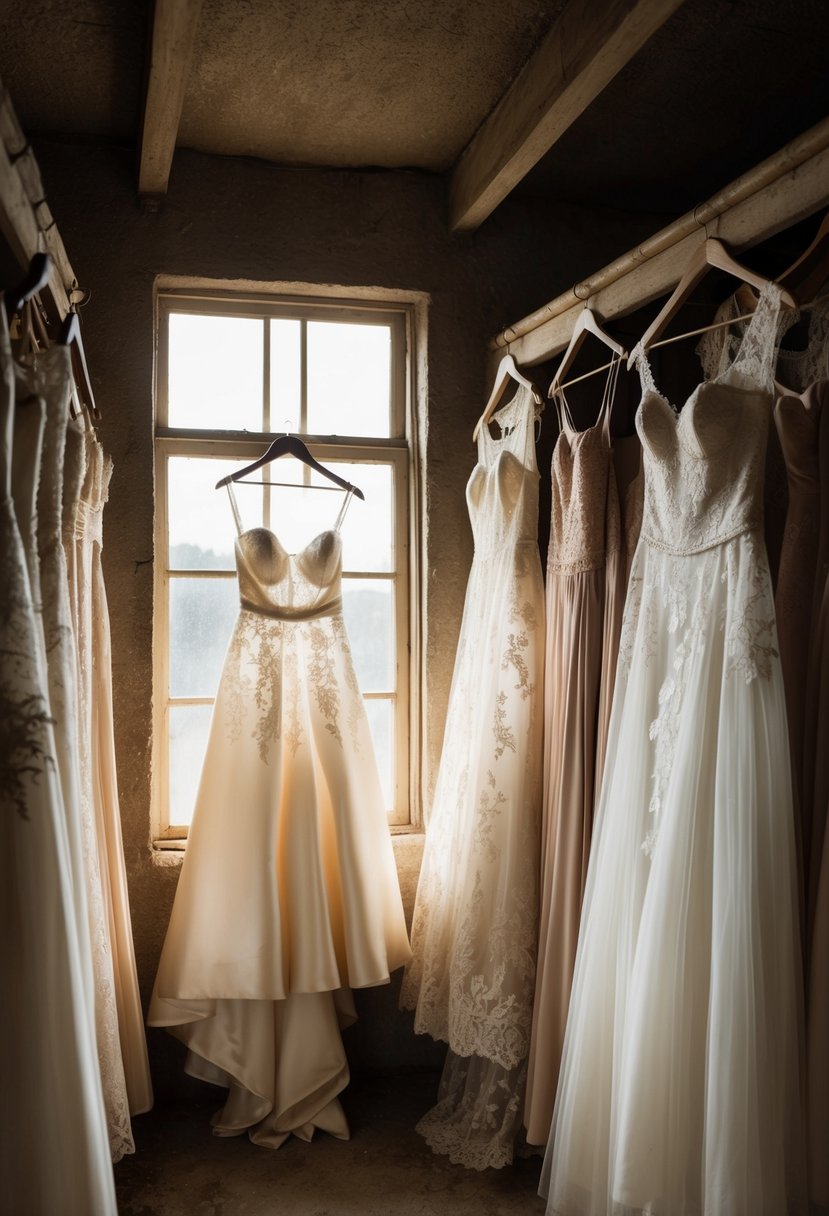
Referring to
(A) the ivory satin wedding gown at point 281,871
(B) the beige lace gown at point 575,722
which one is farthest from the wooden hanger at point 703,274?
(A) the ivory satin wedding gown at point 281,871

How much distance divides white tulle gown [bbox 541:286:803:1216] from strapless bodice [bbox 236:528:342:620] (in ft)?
2.86

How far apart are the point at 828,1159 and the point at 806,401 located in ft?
4.21

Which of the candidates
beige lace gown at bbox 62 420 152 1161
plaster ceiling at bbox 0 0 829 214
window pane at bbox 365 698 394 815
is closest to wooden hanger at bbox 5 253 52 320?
beige lace gown at bbox 62 420 152 1161

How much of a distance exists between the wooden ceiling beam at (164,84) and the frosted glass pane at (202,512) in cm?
77

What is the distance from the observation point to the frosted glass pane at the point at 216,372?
9.27 feet

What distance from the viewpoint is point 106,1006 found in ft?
6.04

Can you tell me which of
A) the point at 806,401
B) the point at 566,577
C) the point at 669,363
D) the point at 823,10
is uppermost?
the point at 823,10

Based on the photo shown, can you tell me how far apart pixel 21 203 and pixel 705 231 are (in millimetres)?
1307

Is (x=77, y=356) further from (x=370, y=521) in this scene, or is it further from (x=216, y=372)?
(x=370, y=521)

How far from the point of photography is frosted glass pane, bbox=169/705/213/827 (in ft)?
9.11

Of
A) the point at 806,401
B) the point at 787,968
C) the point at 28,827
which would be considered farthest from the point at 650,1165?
the point at 806,401

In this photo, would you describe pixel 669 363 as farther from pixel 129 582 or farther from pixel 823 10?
pixel 129 582
